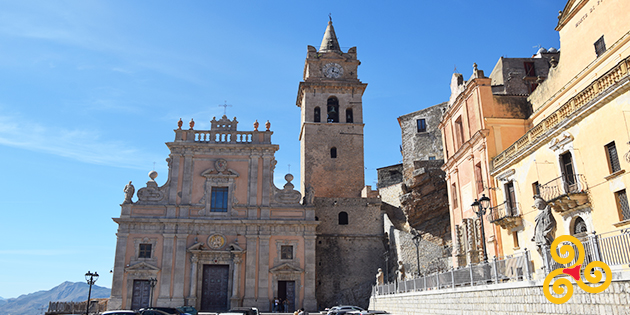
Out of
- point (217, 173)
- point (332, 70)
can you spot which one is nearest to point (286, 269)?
point (217, 173)

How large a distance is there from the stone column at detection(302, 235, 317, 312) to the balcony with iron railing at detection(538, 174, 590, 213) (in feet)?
59.0

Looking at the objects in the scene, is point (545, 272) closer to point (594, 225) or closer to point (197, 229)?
point (594, 225)

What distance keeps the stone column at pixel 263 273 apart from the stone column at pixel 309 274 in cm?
248

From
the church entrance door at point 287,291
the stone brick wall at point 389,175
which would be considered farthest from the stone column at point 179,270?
the stone brick wall at point 389,175

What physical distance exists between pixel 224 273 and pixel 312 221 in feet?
22.5

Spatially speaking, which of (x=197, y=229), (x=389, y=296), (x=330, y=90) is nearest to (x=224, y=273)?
(x=197, y=229)

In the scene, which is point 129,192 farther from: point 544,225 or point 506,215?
point 544,225

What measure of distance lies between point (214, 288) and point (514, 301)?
23401 millimetres

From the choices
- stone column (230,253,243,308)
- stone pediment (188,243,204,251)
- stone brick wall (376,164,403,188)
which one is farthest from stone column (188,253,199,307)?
stone brick wall (376,164,403,188)

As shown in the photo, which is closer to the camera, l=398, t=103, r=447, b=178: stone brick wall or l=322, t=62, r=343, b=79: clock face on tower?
l=398, t=103, r=447, b=178: stone brick wall

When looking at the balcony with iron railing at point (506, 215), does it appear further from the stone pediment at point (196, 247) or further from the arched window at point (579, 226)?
the stone pediment at point (196, 247)

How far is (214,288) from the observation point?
3234cm

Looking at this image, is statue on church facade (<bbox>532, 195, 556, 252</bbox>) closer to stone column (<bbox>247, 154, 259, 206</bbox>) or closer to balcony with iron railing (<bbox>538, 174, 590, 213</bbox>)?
balcony with iron railing (<bbox>538, 174, 590, 213</bbox>)

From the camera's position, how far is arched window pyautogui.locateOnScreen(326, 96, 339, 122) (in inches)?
1752
